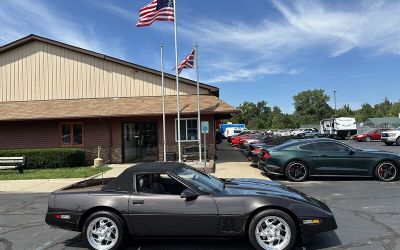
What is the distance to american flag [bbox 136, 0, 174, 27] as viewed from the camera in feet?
56.9

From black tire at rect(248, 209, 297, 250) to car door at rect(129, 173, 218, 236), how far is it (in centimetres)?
50

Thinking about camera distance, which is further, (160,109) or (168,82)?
(168,82)

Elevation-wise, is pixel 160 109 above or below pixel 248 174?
above

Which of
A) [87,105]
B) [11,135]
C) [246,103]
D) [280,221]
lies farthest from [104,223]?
[246,103]

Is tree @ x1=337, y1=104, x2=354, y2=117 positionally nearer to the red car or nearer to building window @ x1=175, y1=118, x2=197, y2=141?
the red car

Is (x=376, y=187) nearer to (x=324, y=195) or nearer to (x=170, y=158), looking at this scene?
(x=324, y=195)

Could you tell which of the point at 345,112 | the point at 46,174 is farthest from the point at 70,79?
the point at 345,112

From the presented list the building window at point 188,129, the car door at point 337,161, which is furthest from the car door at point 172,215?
the building window at point 188,129

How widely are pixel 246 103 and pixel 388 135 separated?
118 m

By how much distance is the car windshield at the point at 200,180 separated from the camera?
5.86 m

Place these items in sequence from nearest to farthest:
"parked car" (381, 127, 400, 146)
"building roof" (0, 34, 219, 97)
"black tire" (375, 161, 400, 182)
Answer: "black tire" (375, 161, 400, 182) < "building roof" (0, 34, 219, 97) < "parked car" (381, 127, 400, 146)

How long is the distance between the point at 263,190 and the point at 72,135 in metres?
17.0

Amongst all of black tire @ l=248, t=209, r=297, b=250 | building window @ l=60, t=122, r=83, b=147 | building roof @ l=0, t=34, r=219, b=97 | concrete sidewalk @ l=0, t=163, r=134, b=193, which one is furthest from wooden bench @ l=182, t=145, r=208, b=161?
black tire @ l=248, t=209, r=297, b=250

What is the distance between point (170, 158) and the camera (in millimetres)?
19844
